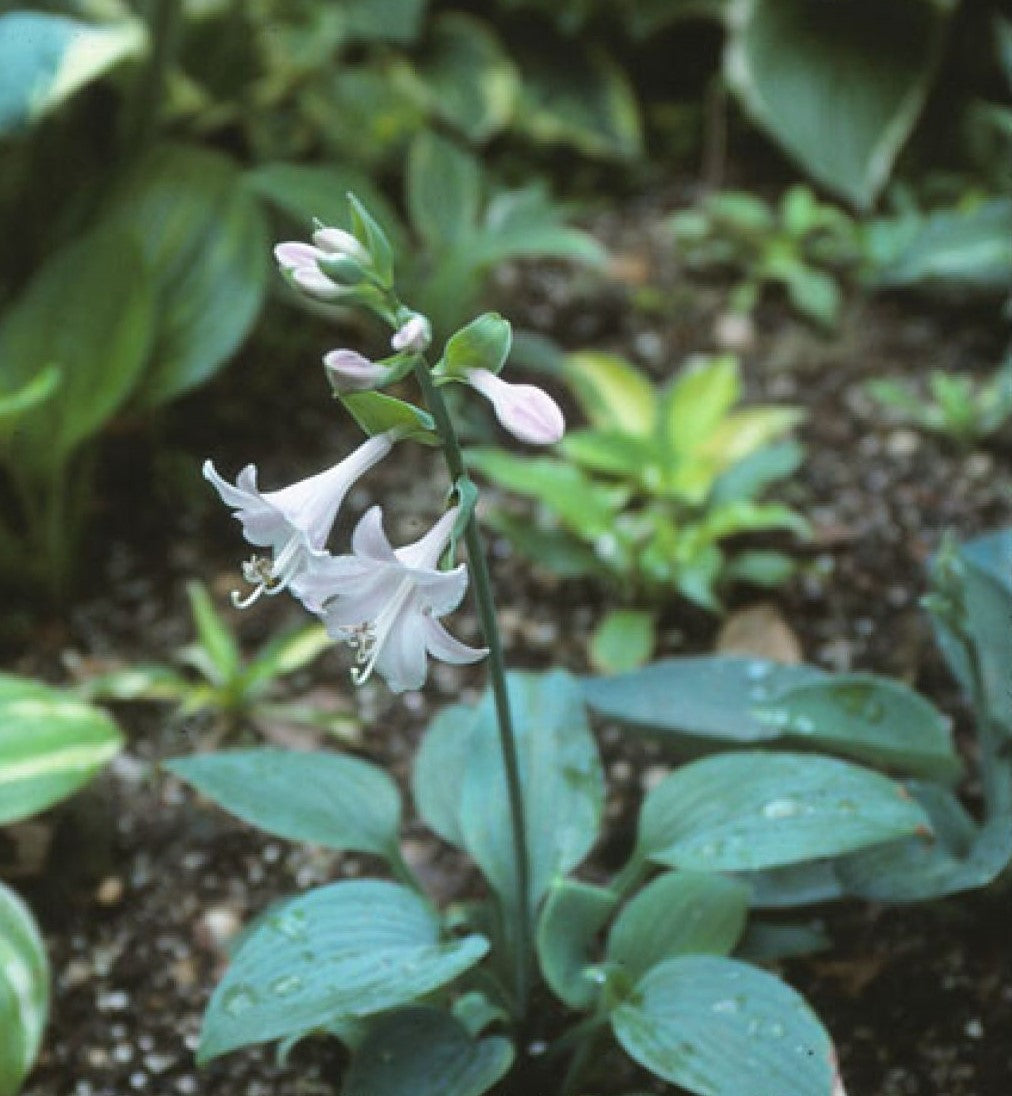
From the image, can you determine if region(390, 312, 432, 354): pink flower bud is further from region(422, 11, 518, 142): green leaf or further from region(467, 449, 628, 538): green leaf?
region(422, 11, 518, 142): green leaf

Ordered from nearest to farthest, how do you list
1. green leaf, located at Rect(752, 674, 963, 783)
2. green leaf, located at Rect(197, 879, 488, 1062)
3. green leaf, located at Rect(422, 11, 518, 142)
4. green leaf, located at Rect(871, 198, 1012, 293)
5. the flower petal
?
the flower petal < green leaf, located at Rect(197, 879, 488, 1062) < green leaf, located at Rect(752, 674, 963, 783) < green leaf, located at Rect(871, 198, 1012, 293) < green leaf, located at Rect(422, 11, 518, 142)

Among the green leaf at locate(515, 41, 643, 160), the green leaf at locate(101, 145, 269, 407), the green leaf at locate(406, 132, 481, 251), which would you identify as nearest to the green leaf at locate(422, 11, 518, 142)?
the green leaf at locate(515, 41, 643, 160)

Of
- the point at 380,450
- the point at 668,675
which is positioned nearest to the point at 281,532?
the point at 380,450

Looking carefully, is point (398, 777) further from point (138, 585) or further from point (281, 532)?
point (281, 532)

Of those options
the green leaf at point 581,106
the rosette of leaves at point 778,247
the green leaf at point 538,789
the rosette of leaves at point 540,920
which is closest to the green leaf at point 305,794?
the rosette of leaves at point 540,920

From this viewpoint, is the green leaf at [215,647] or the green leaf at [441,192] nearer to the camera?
the green leaf at [215,647]

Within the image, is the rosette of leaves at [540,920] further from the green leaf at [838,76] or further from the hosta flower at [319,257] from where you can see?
the green leaf at [838,76]

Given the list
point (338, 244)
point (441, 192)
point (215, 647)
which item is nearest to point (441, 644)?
point (338, 244)
